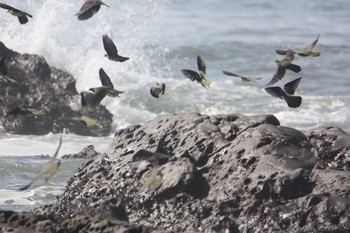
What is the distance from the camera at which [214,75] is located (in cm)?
2020

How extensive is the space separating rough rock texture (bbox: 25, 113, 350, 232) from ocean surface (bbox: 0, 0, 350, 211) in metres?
1.41

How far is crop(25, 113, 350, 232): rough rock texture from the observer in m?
6.64

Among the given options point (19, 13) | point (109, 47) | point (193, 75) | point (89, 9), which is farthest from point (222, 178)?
point (19, 13)

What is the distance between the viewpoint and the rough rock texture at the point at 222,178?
6637 mm

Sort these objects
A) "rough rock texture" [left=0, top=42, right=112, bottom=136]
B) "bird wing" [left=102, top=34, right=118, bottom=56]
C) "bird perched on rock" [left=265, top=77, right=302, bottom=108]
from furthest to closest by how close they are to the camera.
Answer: "rough rock texture" [left=0, top=42, right=112, bottom=136] → "bird wing" [left=102, top=34, right=118, bottom=56] → "bird perched on rock" [left=265, top=77, right=302, bottom=108]

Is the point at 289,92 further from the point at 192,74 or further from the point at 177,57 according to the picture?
the point at 177,57

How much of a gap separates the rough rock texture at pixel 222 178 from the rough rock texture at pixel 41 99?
17.4ft

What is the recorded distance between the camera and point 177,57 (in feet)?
72.4

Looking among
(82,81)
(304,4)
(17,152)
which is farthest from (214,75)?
(304,4)

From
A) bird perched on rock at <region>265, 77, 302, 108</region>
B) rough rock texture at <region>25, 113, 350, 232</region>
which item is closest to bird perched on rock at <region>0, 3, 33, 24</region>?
rough rock texture at <region>25, 113, 350, 232</region>

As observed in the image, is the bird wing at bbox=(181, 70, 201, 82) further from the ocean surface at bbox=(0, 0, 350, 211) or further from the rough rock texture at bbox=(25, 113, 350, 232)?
the ocean surface at bbox=(0, 0, 350, 211)

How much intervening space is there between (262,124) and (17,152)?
492 centimetres

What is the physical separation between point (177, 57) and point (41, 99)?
28.6ft

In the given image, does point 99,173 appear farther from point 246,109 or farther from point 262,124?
point 246,109
